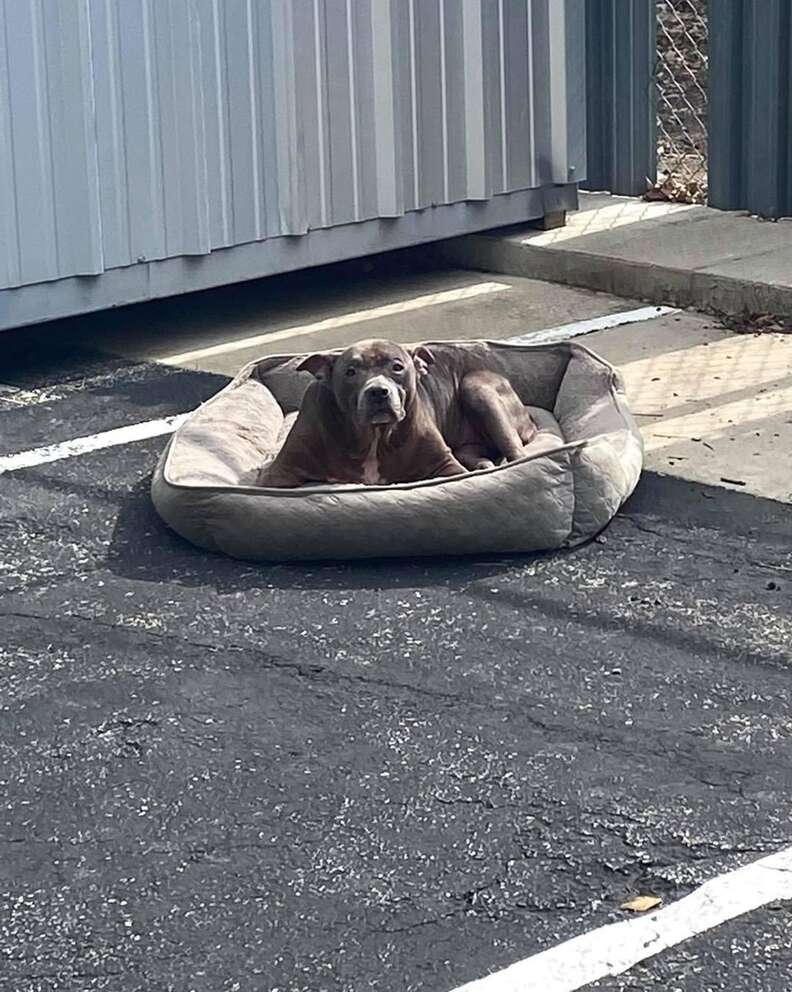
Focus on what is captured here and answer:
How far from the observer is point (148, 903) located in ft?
12.1

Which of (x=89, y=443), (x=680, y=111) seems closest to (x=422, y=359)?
(x=89, y=443)

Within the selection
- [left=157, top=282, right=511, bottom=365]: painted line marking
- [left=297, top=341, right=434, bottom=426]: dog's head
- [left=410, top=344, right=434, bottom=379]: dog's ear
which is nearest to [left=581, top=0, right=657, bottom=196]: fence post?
[left=157, top=282, right=511, bottom=365]: painted line marking

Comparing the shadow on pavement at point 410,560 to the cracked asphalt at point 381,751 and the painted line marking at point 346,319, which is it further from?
the painted line marking at point 346,319

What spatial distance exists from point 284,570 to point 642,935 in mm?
2239

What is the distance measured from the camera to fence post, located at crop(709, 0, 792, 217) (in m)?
9.38

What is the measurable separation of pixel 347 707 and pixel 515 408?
6.65 ft

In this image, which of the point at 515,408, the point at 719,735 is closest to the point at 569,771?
the point at 719,735

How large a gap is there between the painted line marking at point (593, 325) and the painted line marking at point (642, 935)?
4539 mm

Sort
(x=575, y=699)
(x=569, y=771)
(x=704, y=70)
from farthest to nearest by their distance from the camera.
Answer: (x=704, y=70) < (x=575, y=699) < (x=569, y=771)

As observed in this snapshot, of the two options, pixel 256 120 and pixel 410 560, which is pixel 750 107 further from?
pixel 410 560

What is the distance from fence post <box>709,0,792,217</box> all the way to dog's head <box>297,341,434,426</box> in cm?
406

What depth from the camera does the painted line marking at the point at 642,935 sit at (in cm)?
336

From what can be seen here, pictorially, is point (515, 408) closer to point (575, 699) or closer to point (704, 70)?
point (575, 699)

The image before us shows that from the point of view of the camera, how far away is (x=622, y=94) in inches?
401
